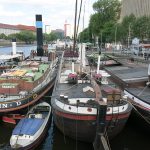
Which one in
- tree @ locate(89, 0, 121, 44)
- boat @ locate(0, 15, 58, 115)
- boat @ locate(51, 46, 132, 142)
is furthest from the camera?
tree @ locate(89, 0, 121, 44)

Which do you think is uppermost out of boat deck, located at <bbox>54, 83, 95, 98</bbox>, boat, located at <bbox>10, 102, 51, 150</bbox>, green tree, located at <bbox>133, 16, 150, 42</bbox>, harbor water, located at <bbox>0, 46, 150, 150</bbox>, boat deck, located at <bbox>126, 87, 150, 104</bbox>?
green tree, located at <bbox>133, 16, 150, 42</bbox>

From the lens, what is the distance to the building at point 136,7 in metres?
104

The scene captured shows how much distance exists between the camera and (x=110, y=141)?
19.5 m

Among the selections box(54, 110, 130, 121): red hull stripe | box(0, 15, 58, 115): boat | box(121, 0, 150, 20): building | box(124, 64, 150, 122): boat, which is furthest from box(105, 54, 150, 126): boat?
box(121, 0, 150, 20): building

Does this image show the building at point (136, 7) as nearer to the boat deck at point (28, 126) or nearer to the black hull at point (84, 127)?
the boat deck at point (28, 126)

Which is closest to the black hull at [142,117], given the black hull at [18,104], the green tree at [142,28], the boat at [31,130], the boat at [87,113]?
the boat at [87,113]

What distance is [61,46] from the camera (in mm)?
72688

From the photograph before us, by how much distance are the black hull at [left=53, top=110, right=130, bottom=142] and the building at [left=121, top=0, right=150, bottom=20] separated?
8892 centimetres

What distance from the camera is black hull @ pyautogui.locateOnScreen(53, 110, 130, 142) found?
17250mm

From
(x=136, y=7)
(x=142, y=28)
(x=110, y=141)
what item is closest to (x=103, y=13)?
(x=136, y=7)

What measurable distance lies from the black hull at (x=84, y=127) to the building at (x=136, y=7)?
3501 inches

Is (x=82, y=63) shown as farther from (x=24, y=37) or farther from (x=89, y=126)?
(x=24, y=37)

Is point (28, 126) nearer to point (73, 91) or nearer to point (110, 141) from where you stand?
point (73, 91)

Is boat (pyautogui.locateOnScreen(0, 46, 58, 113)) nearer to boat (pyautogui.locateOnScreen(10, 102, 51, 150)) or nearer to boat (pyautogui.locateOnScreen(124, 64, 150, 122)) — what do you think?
boat (pyautogui.locateOnScreen(10, 102, 51, 150))
